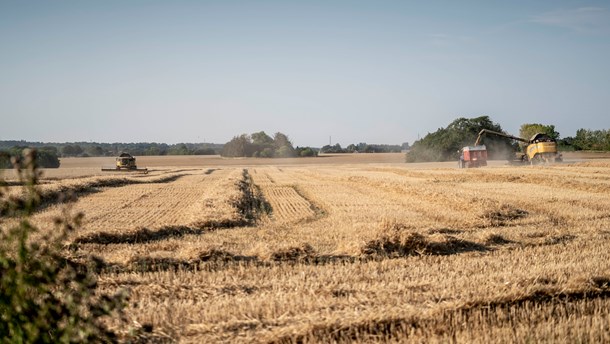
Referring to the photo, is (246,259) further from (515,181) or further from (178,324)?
(515,181)

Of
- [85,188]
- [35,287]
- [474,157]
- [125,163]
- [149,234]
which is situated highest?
[125,163]

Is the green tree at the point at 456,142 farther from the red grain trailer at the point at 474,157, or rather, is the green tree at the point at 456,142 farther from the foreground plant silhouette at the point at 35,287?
the foreground plant silhouette at the point at 35,287

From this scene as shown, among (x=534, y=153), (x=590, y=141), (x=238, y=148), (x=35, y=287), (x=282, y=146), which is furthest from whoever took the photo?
(x=282, y=146)

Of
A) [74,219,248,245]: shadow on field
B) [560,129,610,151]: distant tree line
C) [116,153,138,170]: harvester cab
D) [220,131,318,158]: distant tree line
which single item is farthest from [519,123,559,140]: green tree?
[74,219,248,245]: shadow on field

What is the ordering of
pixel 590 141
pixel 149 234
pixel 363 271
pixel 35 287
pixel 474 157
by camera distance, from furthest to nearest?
1. pixel 590 141
2. pixel 474 157
3. pixel 149 234
4. pixel 363 271
5. pixel 35 287

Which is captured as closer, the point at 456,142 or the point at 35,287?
the point at 35,287

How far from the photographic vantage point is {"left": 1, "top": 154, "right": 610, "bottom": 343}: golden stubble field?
6.33m

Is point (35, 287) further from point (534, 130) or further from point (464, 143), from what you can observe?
point (534, 130)

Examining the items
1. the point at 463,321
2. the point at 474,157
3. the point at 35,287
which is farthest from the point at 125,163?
the point at 35,287

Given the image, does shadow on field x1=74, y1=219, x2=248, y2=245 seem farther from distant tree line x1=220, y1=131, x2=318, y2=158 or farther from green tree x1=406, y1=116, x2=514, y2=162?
distant tree line x1=220, y1=131, x2=318, y2=158

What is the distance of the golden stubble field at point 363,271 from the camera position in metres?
6.33

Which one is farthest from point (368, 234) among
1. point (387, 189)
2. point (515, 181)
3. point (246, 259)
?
point (515, 181)

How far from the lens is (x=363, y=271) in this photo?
9.57 meters

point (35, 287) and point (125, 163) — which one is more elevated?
point (125, 163)
